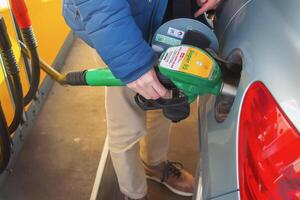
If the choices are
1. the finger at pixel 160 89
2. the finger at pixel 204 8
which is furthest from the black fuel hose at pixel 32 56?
the finger at pixel 160 89

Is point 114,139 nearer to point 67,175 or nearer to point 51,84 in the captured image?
point 67,175

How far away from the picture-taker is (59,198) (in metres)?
1.64

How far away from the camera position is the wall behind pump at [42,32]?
1645mm

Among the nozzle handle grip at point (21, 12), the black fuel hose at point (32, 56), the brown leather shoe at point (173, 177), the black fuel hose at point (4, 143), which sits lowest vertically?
the brown leather shoe at point (173, 177)

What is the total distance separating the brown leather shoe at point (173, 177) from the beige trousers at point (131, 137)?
0.04 meters

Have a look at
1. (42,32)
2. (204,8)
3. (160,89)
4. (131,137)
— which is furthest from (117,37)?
(42,32)

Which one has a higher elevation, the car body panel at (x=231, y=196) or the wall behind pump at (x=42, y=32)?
the car body panel at (x=231, y=196)

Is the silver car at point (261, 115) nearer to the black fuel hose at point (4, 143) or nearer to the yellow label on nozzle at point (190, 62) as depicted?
the yellow label on nozzle at point (190, 62)

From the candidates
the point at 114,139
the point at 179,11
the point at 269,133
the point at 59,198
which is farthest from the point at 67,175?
the point at 269,133

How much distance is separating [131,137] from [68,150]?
695 mm

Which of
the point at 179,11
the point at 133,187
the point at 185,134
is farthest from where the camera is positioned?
the point at 185,134

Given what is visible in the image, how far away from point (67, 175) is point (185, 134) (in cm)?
58

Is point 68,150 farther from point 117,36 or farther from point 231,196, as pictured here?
point 231,196

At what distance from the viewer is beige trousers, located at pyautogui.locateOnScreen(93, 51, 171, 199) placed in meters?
1.19
